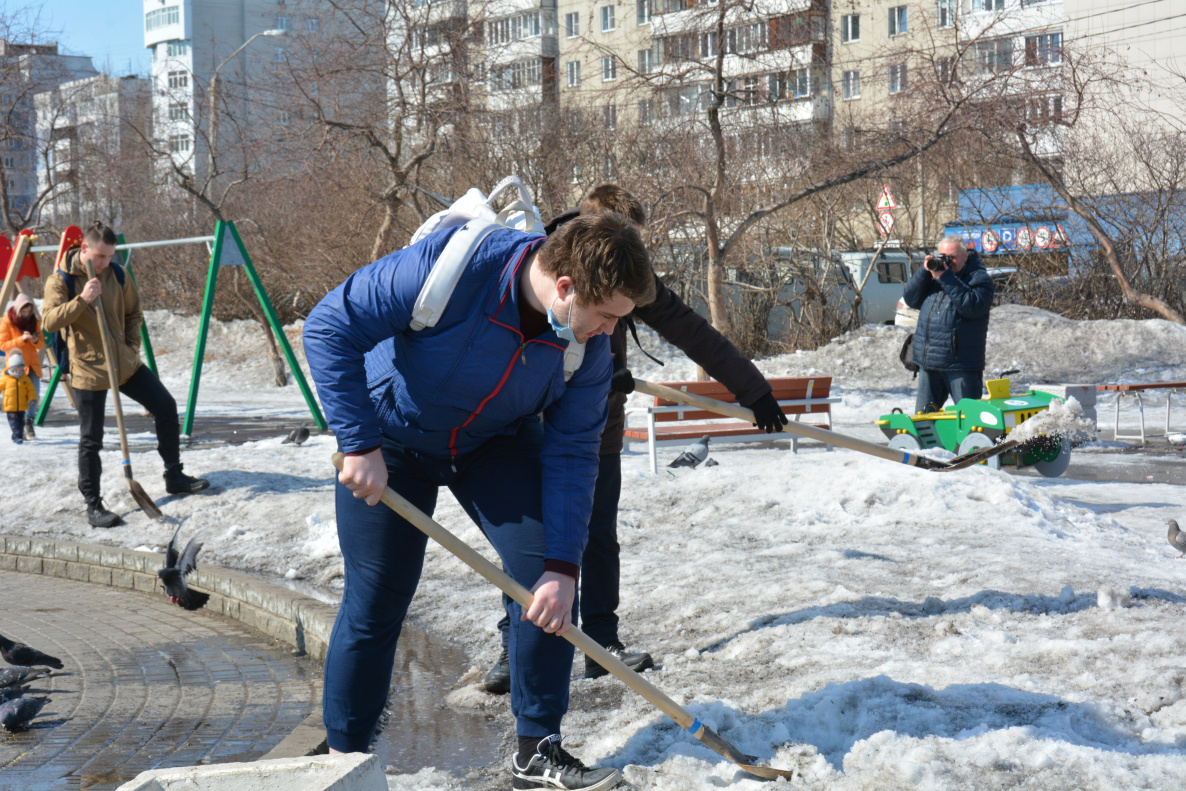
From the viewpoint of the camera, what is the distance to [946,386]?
855 cm

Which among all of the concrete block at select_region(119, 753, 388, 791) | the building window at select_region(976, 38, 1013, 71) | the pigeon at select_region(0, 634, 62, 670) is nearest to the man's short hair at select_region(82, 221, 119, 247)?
the pigeon at select_region(0, 634, 62, 670)

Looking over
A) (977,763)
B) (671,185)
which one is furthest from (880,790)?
(671,185)

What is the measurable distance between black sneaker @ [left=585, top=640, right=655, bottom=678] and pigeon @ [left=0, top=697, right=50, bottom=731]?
198cm

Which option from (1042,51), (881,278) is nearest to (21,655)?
(1042,51)

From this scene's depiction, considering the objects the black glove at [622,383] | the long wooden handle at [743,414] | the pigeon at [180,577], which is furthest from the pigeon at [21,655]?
the long wooden handle at [743,414]

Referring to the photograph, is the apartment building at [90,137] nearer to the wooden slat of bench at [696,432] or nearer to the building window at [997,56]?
the building window at [997,56]

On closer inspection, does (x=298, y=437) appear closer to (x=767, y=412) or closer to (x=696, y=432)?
(x=696, y=432)

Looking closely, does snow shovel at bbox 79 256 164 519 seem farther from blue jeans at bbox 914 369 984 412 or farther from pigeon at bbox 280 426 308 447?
blue jeans at bbox 914 369 984 412

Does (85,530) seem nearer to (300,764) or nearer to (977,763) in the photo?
(300,764)

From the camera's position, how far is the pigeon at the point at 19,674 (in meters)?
3.98

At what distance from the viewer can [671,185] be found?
1371 cm

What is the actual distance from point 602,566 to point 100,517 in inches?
180

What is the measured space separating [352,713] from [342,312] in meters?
1.08

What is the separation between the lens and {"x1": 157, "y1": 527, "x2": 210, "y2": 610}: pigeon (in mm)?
5492
